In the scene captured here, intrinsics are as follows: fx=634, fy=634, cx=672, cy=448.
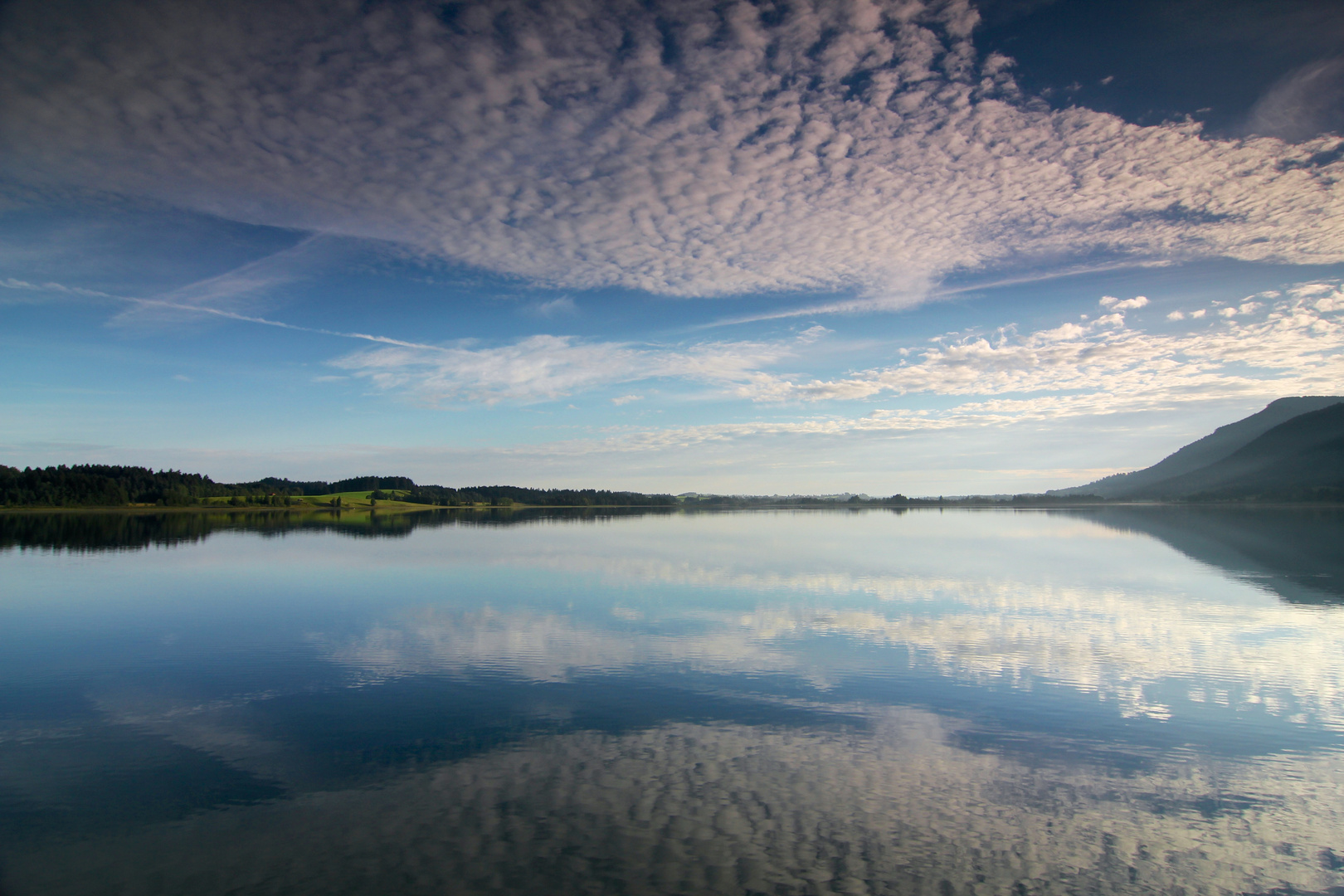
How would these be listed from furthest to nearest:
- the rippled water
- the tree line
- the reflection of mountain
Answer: the tree line < the reflection of mountain < the rippled water

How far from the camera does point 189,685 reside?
14625 millimetres

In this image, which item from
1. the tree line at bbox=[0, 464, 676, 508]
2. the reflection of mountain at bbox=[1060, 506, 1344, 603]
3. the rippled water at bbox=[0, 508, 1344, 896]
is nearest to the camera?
the rippled water at bbox=[0, 508, 1344, 896]

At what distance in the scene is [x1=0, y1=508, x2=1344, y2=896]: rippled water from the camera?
7598 millimetres

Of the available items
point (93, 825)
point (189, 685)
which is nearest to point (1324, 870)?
point (93, 825)

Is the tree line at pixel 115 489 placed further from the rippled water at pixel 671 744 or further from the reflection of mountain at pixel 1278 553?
the reflection of mountain at pixel 1278 553

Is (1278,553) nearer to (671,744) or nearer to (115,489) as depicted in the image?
(671,744)

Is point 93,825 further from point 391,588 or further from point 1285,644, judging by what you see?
point 1285,644

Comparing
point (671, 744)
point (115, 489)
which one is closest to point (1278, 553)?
point (671, 744)

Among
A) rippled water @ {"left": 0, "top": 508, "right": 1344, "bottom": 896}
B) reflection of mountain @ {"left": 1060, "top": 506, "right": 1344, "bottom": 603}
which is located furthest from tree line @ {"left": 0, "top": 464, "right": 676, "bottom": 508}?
reflection of mountain @ {"left": 1060, "top": 506, "right": 1344, "bottom": 603}

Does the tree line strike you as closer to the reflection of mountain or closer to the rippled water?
the rippled water

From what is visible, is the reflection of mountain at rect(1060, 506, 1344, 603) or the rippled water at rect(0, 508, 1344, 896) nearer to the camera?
the rippled water at rect(0, 508, 1344, 896)

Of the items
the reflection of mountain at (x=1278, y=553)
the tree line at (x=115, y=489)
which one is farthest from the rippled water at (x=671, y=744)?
the tree line at (x=115, y=489)

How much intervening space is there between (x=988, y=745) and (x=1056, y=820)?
250 centimetres

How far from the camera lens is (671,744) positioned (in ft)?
36.2
